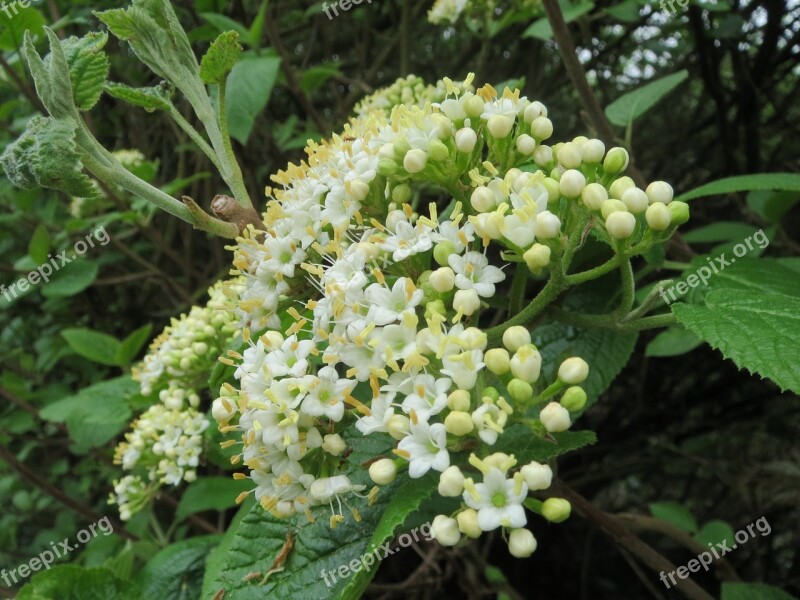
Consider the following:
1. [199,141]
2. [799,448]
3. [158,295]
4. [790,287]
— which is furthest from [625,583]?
[199,141]

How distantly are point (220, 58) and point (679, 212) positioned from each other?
32.6 inches

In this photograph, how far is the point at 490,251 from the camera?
252 cm

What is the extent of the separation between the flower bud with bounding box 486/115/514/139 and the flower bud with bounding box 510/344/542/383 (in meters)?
0.38

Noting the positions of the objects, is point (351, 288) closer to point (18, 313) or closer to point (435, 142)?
point (435, 142)

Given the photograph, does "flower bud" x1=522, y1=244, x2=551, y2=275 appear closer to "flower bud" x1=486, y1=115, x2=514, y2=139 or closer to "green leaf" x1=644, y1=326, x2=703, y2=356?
"flower bud" x1=486, y1=115, x2=514, y2=139

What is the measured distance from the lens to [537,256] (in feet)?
3.15

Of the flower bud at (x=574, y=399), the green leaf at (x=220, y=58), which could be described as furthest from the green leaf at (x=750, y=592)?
the green leaf at (x=220, y=58)

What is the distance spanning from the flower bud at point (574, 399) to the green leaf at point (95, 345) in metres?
1.94

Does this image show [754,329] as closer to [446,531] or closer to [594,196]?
[594,196]

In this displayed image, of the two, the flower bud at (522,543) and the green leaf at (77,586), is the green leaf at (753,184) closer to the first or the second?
the flower bud at (522,543)

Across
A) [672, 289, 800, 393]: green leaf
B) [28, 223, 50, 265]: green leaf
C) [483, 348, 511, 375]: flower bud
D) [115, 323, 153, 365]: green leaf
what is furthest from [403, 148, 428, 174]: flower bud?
[28, 223, 50, 265]: green leaf

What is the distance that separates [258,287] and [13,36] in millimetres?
1712

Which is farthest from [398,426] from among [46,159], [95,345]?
[95,345]

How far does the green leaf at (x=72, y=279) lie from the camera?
8.71ft
